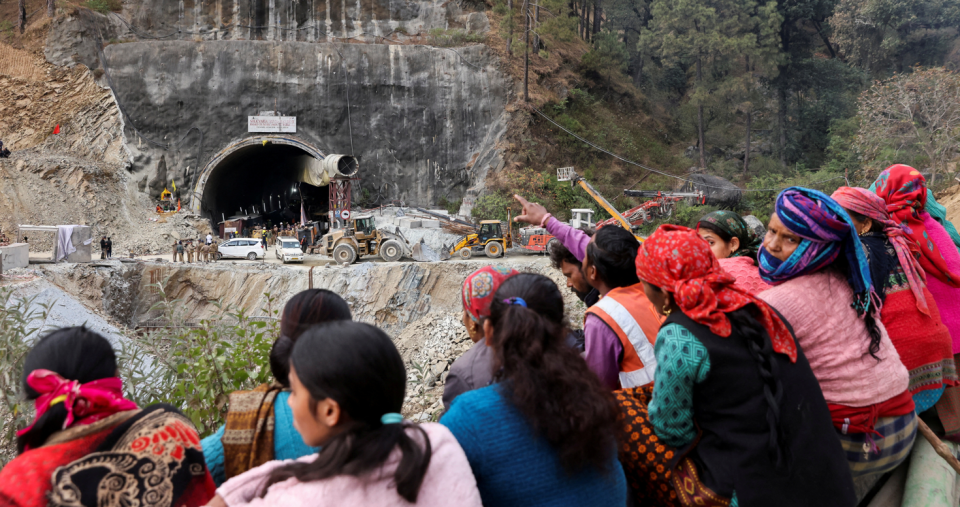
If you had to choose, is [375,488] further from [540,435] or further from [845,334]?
[845,334]

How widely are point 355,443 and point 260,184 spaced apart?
102 feet

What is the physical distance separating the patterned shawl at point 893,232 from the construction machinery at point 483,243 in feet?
50.1

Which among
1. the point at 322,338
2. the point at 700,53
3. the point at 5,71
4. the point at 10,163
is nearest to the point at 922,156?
the point at 700,53

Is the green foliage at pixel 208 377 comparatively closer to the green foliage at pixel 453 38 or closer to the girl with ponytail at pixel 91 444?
the girl with ponytail at pixel 91 444

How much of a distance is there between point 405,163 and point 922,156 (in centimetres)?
1857

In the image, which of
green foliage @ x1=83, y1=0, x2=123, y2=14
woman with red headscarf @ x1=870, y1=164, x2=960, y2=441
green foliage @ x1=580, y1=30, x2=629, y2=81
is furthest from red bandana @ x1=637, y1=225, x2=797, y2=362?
green foliage @ x1=83, y1=0, x2=123, y2=14

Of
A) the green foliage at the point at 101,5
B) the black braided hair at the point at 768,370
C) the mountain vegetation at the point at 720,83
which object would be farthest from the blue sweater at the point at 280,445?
the green foliage at the point at 101,5

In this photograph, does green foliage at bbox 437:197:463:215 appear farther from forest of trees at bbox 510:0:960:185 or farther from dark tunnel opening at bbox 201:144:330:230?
forest of trees at bbox 510:0:960:185

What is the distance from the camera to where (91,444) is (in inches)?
61.6

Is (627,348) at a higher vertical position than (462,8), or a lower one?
lower

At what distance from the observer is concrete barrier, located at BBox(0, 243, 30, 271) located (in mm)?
14398

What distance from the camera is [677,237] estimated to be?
206 centimetres

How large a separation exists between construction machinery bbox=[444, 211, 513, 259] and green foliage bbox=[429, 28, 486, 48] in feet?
35.0

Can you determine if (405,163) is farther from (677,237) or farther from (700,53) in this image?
(677,237)
